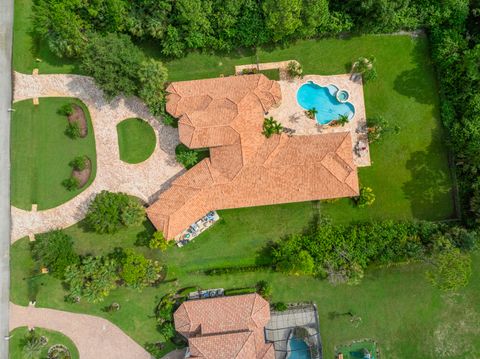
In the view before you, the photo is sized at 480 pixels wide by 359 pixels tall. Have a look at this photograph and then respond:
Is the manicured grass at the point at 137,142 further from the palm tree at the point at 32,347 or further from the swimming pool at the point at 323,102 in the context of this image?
the palm tree at the point at 32,347

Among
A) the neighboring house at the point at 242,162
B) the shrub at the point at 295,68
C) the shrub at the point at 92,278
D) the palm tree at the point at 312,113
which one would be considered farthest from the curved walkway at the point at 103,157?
the palm tree at the point at 312,113

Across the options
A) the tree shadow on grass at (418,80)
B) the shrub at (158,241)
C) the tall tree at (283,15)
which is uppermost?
the tall tree at (283,15)

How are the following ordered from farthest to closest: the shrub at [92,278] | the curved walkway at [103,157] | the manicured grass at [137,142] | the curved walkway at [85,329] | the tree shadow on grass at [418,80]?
the tree shadow on grass at [418,80] → the manicured grass at [137,142] → the curved walkway at [103,157] → the curved walkway at [85,329] → the shrub at [92,278]

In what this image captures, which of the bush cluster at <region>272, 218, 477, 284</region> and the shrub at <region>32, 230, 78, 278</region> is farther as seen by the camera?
the bush cluster at <region>272, 218, 477, 284</region>

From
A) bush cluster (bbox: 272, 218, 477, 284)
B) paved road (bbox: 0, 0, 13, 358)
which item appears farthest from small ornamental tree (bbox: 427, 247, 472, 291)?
paved road (bbox: 0, 0, 13, 358)

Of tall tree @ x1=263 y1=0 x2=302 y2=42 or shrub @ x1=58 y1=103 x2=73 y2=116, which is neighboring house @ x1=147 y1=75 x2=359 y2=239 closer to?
tall tree @ x1=263 y1=0 x2=302 y2=42

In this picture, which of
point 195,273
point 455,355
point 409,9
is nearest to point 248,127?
point 195,273

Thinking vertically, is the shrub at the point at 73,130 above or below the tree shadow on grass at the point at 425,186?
above
